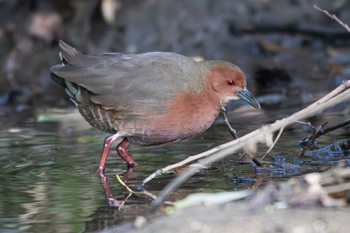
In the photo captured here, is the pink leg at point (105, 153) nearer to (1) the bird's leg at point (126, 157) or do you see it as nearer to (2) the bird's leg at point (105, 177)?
(2) the bird's leg at point (105, 177)

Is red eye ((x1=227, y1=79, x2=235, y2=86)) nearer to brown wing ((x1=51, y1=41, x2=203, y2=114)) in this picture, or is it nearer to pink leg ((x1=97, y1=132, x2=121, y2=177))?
brown wing ((x1=51, y1=41, x2=203, y2=114))

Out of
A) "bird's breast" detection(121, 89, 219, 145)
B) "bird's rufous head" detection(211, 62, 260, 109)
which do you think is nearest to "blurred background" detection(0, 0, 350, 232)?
"bird's breast" detection(121, 89, 219, 145)

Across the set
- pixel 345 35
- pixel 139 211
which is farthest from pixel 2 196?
pixel 345 35

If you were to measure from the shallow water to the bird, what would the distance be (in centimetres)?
30

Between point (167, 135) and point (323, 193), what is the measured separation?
2134 millimetres

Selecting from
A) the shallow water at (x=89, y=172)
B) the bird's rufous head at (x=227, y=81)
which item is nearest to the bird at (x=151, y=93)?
the bird's rufous head at (x=227, y=81)

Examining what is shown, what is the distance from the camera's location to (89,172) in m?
6.57

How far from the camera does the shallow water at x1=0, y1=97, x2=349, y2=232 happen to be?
17.3ft

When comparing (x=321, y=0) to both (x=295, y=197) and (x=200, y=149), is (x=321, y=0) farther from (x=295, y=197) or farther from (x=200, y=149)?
(x=295, y=197)

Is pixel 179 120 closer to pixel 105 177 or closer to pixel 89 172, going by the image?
pixel 105 177

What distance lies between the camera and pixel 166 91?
21.2ft

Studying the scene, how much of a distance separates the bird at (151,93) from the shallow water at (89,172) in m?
0.30

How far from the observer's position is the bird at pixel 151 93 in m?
6.46

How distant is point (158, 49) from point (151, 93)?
5.28 metres
